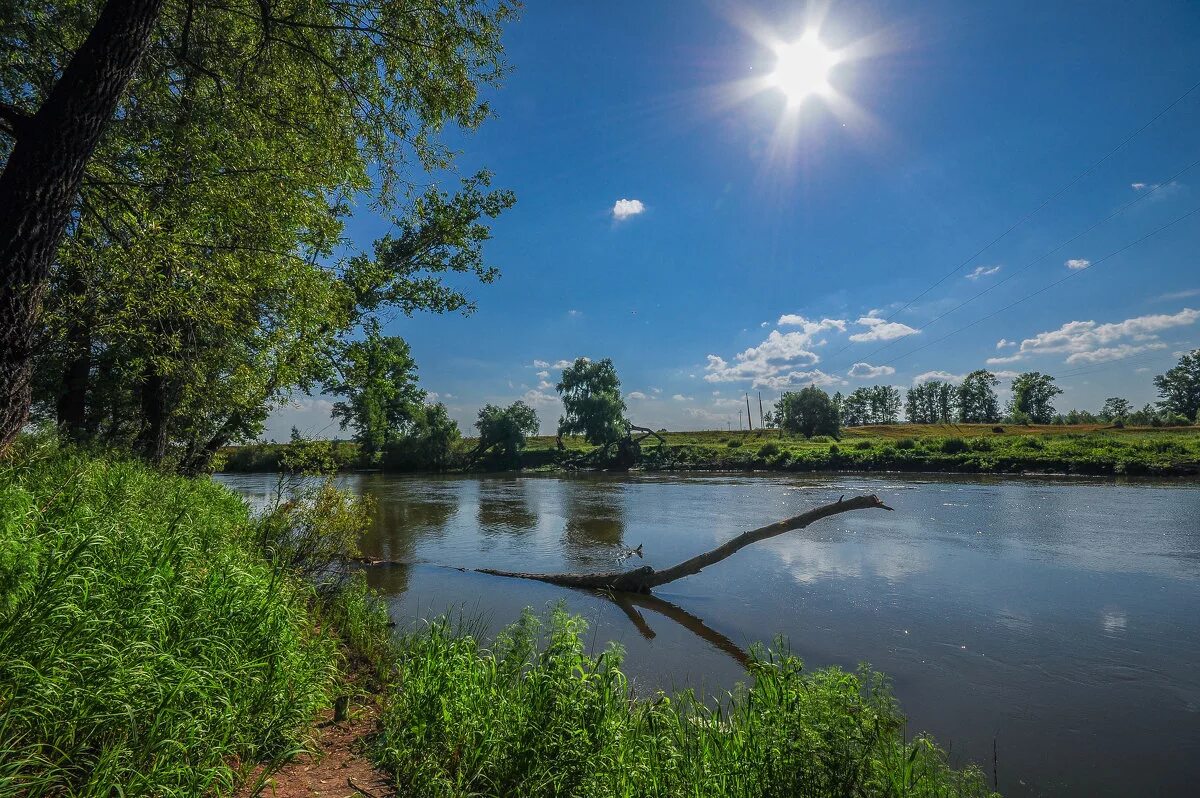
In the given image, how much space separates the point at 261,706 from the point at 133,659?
0.89 metres

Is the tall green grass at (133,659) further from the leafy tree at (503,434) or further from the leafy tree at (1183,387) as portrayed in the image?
the leafy tree at (1183,387)

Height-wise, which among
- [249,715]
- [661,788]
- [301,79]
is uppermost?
[301,79]

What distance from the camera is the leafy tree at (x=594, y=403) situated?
65.3m

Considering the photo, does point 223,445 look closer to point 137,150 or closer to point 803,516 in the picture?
point 137,150

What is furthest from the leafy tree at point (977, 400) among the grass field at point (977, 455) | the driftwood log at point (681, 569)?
the driftwood log at point (681, 569)

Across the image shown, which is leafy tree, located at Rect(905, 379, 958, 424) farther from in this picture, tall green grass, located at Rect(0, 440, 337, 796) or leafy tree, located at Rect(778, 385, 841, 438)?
tall green grass, located at Rect(0, 440, 337, 796)

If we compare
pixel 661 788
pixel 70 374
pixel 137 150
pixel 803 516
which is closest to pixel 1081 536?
pixel 803 516

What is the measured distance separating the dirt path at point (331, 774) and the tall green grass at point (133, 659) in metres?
0.17

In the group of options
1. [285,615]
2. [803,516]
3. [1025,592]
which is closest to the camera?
[285,615]

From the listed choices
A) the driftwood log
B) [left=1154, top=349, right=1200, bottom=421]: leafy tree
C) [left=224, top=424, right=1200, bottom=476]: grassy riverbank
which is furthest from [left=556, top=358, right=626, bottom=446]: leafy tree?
[left=1154, top=349, right=1200, bottom=421]: leafy tree

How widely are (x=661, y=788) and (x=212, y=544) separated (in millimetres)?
5175

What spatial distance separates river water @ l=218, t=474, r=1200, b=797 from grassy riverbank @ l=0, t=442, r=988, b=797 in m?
2.56

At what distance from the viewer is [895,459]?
43406 millimetres

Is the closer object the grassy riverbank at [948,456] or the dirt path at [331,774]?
the dirt path at [331,774]
